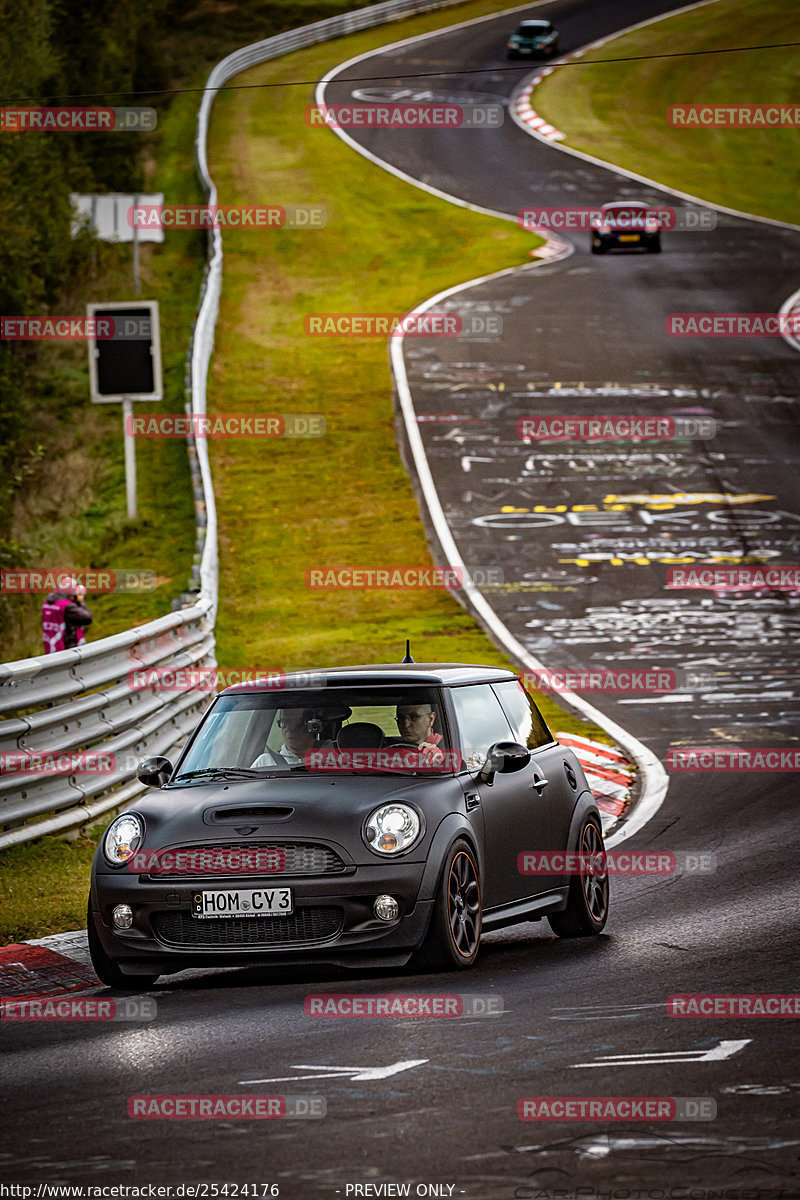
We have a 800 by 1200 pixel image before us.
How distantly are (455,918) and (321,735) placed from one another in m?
1.27

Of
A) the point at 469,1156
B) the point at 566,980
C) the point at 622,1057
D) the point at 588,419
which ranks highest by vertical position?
the point at 469,1156

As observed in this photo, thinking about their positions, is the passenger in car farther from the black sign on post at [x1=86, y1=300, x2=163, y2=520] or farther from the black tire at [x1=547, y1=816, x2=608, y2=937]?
the black sign on post at [x1=86, y1=300, x2=163, y2=520]

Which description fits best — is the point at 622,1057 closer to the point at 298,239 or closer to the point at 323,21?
the point at 298,239

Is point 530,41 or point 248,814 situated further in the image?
point 530,41

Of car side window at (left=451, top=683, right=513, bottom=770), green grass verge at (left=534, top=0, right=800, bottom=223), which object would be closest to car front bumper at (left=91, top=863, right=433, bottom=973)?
car side window at (left=451, top=683, right=513, bottom=770)

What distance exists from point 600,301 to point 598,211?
8387 millimetres

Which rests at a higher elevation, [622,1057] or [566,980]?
[622,1057]

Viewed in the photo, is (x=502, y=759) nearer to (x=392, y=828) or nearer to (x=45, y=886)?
(x=392, y=828)

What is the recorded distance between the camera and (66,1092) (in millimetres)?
6223

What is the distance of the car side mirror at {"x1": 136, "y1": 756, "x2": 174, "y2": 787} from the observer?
895 cm

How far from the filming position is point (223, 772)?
8820mm

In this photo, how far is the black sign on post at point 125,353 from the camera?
24047mm

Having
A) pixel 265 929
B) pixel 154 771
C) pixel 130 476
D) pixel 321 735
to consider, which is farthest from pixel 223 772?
pixel 130 476

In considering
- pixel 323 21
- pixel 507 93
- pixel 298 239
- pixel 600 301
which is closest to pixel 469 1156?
pixel 600 301
